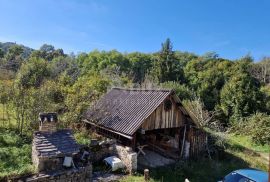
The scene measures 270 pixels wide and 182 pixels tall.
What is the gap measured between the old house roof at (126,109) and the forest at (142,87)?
1488 millimetres

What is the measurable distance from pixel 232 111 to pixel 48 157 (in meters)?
24.7

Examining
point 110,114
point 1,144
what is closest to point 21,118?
point 1,144

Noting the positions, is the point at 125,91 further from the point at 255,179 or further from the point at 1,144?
the point at 255,179

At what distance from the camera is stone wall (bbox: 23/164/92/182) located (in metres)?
10.6

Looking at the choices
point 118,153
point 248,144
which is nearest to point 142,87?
point 248,144

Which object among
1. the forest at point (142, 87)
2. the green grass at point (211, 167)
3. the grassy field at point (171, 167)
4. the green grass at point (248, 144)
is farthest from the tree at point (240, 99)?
the grassy field at point (171, 167)

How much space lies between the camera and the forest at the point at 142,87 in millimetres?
16594

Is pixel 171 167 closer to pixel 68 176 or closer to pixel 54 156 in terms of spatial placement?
pixel 68 176

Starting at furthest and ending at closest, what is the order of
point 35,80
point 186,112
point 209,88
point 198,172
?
1. point 209,88
2. point 35,80
3. point 186,112
4. point 198,172

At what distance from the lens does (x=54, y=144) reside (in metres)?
11.8

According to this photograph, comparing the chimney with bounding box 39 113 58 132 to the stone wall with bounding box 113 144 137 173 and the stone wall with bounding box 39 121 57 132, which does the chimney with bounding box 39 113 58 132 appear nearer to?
the stone wall with bounding box 39 121 57 132

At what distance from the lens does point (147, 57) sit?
65375 mm

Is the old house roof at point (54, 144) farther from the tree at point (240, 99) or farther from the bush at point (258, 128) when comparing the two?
the tree at point (240, 99)

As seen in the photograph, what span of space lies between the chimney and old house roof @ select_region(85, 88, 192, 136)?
4.27 m
